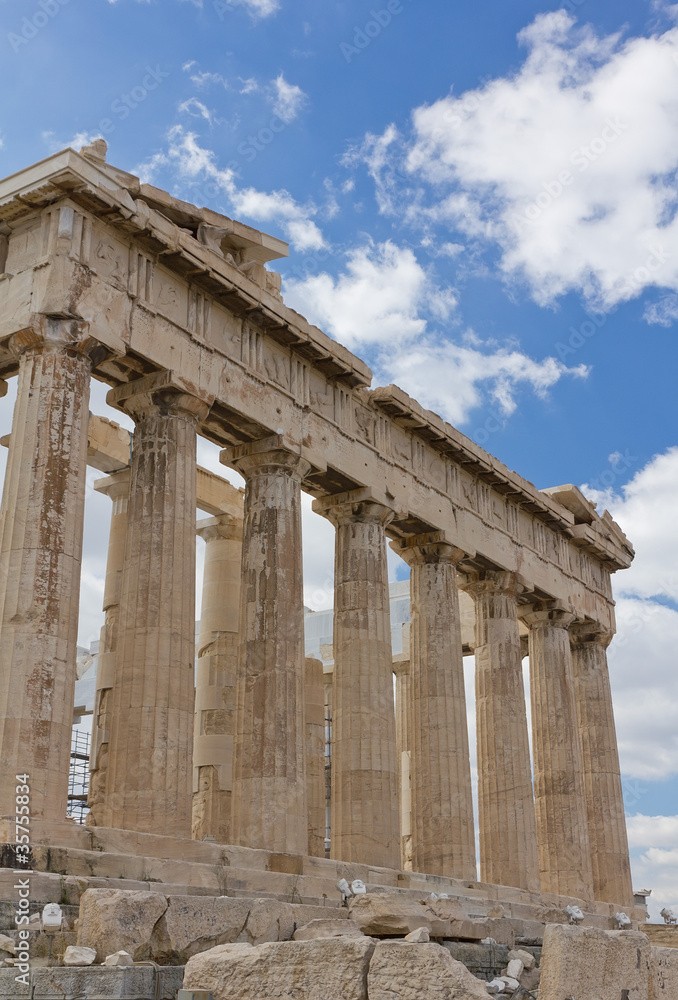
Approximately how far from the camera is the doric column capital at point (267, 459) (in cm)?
2456

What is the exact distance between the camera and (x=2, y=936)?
39.6ft

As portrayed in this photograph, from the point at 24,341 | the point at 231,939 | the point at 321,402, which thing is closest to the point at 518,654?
the point at 321,402

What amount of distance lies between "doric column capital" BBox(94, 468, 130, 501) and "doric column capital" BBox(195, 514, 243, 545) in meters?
3.44

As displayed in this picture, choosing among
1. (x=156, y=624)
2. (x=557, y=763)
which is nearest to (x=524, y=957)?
(x=156, y=624)

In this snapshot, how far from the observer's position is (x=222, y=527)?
30297mm

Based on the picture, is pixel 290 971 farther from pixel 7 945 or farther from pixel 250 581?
pixel 250 581

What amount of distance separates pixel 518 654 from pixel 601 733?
6365 millimetres

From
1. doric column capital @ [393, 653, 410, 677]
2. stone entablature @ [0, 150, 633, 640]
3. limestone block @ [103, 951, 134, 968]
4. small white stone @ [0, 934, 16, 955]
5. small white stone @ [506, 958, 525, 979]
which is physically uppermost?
stone entablature @ [0, 150, 633, 640]

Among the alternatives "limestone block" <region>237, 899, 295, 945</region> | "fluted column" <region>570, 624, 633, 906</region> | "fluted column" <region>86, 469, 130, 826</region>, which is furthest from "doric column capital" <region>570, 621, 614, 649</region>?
"limestone block" <region>237, 899, 295, 945</region>

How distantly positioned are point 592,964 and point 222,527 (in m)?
20.3

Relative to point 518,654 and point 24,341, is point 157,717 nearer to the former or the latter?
point 24,341

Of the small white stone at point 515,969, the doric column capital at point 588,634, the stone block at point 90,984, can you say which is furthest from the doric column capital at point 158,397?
the doric column capital at point 588,634

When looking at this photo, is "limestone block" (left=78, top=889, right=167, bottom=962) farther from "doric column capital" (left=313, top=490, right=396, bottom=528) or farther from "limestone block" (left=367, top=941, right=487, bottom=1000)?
"doric column capital" (left=313, top=490, right=396, bottom=528)

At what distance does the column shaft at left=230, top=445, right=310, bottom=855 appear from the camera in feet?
72.6
